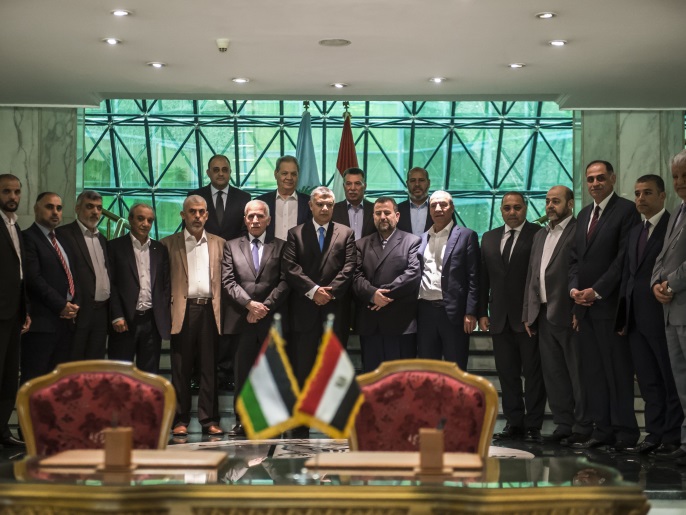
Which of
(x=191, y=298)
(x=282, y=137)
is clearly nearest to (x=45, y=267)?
(x=191, y=298)

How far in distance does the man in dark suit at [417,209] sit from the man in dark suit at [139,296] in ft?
6.87

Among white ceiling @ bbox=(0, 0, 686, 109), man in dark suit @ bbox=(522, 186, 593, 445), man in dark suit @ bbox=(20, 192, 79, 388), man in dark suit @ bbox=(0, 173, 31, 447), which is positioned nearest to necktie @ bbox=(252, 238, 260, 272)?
man in dark suit @ bbox=(20, 192, 79, 388)

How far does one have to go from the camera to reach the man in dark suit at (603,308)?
273 inches

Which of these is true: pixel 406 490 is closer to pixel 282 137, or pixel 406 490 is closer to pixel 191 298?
pixel 191 298

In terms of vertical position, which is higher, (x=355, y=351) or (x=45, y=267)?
(x=45, y=267)

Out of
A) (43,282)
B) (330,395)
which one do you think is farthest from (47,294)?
(330,395)

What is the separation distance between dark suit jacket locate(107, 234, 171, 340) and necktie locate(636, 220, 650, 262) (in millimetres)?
3583

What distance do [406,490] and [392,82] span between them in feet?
22.3

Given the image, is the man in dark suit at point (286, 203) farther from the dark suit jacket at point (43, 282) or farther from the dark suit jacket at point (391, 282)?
the dark suit jacket at point (43, 282)

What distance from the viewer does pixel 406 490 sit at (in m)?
2.74

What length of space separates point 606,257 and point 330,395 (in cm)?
438

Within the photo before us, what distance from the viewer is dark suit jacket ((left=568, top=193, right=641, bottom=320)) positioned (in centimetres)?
692

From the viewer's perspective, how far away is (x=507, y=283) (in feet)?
25.4

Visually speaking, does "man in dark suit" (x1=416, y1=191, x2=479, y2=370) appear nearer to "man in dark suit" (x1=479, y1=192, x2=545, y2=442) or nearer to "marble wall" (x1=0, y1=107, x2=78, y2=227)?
"man in dark suit" (x1=479, y1=192, x2=545, y2=442)
